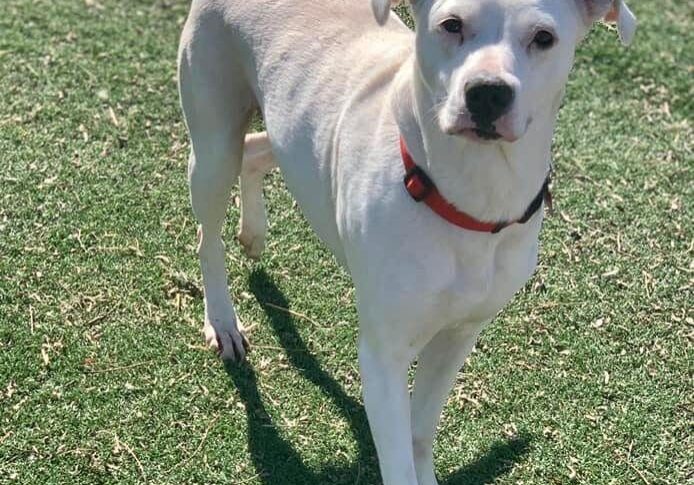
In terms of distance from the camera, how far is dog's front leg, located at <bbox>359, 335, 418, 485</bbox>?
3379 mm

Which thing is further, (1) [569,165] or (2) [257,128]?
(1) [569,165]

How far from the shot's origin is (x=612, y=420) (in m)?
4.35

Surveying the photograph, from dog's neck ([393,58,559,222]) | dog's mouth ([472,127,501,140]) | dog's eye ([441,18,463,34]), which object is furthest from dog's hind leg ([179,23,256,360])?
dog's mouth ([472,127,501,140])

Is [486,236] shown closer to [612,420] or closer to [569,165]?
[612,420]

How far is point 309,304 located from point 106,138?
1.62 m

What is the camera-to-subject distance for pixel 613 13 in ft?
10.4

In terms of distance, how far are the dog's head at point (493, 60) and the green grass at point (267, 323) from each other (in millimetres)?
1711

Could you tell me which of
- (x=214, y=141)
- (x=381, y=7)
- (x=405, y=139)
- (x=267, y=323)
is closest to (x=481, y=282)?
(x=405, y=139)

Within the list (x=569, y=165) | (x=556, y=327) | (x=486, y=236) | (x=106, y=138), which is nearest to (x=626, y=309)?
(x=556, y=327)

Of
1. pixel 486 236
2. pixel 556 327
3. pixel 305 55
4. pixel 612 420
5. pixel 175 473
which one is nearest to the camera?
pixel 486 236

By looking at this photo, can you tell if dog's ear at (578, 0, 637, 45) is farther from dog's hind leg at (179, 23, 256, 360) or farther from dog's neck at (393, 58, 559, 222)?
dog's hind leg at (179, 23, 256, 360)

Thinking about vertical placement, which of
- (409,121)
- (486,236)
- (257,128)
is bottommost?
(257,128)

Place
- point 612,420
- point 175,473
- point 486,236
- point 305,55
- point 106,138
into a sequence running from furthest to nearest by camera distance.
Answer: point 106,138 → point 612,420 → point 175,473 → point 305,55 → point 486,236

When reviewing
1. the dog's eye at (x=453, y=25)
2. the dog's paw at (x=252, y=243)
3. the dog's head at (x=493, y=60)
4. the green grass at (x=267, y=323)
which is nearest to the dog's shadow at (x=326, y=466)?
the green grass at (x=267, y=323)
